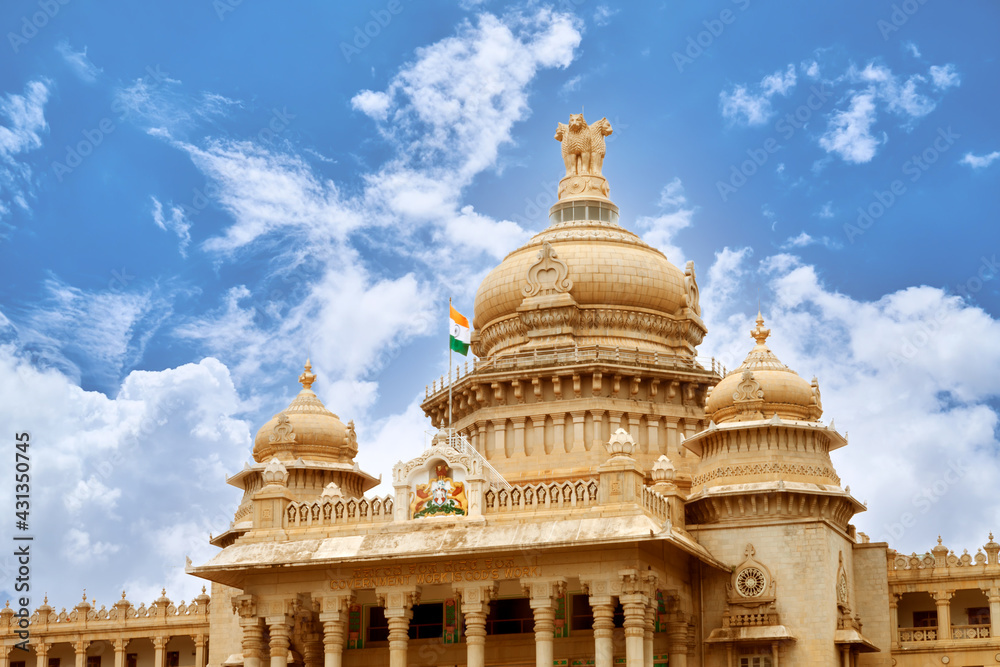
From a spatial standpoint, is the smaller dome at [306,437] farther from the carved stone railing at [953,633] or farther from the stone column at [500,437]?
the carved stone railing at [953,633]

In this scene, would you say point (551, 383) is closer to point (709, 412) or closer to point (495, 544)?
point (709, 412)

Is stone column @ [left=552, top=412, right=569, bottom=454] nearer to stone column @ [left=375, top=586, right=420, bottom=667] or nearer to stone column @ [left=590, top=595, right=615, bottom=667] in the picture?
stone column @ [left=375, top=586, right=420, bottom=667]

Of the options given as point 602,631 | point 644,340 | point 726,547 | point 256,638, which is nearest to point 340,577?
point 256,638

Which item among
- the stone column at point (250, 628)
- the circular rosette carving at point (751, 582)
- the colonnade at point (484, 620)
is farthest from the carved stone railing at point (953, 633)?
the stone column at point (250, 628)

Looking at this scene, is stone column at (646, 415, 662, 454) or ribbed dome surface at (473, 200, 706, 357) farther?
ribbed dome surface at (473, 200, 706, 357)

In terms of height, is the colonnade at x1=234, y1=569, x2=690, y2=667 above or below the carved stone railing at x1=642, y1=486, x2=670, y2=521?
below

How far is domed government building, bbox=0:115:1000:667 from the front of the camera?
46.6 metres

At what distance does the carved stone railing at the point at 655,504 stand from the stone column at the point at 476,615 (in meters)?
5.09

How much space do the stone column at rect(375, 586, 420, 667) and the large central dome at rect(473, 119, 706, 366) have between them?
13.1m

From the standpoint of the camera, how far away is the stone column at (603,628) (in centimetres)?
4509

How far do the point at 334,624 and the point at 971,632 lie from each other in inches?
798

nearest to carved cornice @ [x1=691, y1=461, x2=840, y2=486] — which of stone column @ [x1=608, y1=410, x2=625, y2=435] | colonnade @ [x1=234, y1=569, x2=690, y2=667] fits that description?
colonnade @ [x1=234, y1=569, x2=690, y2=667]

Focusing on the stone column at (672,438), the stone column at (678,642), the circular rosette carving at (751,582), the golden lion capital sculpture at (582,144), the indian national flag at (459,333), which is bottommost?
the stone column at (678,642)

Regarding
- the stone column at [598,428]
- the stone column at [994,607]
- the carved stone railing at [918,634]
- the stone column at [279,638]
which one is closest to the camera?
the stone column at [279,638]
